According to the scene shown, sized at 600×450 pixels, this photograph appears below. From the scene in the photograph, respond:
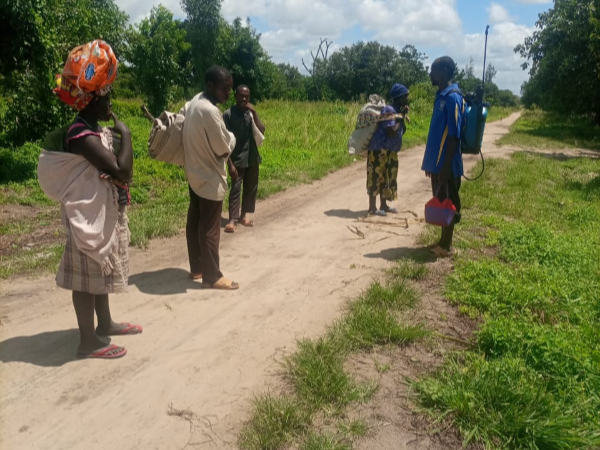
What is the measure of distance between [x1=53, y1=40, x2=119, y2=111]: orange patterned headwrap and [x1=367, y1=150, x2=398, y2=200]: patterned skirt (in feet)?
14.8

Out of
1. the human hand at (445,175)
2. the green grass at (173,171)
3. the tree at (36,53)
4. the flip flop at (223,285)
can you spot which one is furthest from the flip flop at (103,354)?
the tree at (36,53)

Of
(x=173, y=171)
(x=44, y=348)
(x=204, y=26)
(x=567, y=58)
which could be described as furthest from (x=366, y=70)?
(x=44, y=348)

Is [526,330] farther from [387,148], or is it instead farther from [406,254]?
[387,148]

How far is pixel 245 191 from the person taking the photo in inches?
260

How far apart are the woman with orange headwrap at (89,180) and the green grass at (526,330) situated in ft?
6.91

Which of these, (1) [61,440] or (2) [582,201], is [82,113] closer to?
(1) [61,440]

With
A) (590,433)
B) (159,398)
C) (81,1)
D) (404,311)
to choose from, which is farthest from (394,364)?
(81,1)

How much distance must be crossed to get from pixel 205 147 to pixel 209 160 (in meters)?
0.12

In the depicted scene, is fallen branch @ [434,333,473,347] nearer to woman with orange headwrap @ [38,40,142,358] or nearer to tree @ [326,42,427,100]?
woman with orange headwrap @ [38,40,142,358]

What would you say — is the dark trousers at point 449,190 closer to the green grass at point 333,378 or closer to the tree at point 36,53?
the green grass at point 333,378

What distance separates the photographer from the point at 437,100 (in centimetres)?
503

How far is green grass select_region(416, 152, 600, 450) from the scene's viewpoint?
2701 millimetres

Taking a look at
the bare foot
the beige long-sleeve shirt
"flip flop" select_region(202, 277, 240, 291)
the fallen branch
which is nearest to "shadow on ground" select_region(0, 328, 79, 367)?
"flip flop" select_region(202, 277, 240, 291)

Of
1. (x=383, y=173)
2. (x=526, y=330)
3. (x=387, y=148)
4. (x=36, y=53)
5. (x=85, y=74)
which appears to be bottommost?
(x=526, y=330)
